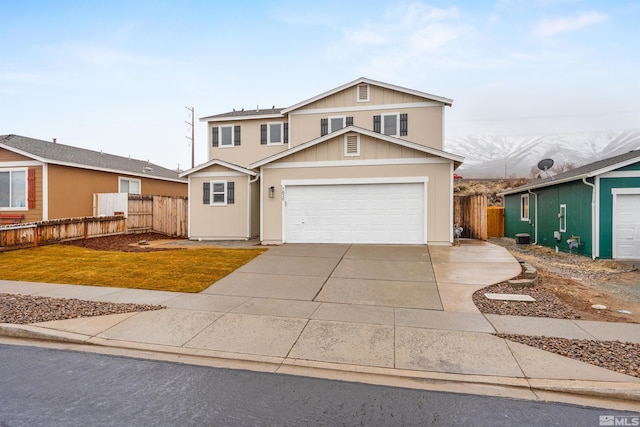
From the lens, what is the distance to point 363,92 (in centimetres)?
1753

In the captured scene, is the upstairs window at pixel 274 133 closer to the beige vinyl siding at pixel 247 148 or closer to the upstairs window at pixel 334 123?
the beige vinyl siding at pixel 247 148

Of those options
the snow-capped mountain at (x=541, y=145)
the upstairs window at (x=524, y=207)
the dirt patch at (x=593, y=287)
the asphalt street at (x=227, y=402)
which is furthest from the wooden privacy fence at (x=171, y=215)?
the snow-capped mountain at (x=541, y=145)

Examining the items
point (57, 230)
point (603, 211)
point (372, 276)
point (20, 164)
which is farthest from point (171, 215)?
point (603, 211)

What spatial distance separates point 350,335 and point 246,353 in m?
1.52

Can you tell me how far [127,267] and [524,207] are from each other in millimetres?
21734

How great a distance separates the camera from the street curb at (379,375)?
3512 millimetres

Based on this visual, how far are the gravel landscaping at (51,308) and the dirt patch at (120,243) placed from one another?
6447 mm

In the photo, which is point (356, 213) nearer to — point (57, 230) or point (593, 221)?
point (593, 221)

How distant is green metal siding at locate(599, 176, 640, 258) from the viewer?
41.7 feet

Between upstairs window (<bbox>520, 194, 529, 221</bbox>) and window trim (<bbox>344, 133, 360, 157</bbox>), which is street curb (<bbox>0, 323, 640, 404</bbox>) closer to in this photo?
window trim (<bbox>344, 133, 360, 157</bbox>)

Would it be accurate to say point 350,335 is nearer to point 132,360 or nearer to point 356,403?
point 356,403

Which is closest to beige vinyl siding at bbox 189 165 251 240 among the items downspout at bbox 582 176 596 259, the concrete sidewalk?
the concrete sidewalk

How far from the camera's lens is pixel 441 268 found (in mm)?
9094

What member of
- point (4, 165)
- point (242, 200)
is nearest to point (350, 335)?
point (242, 200)
